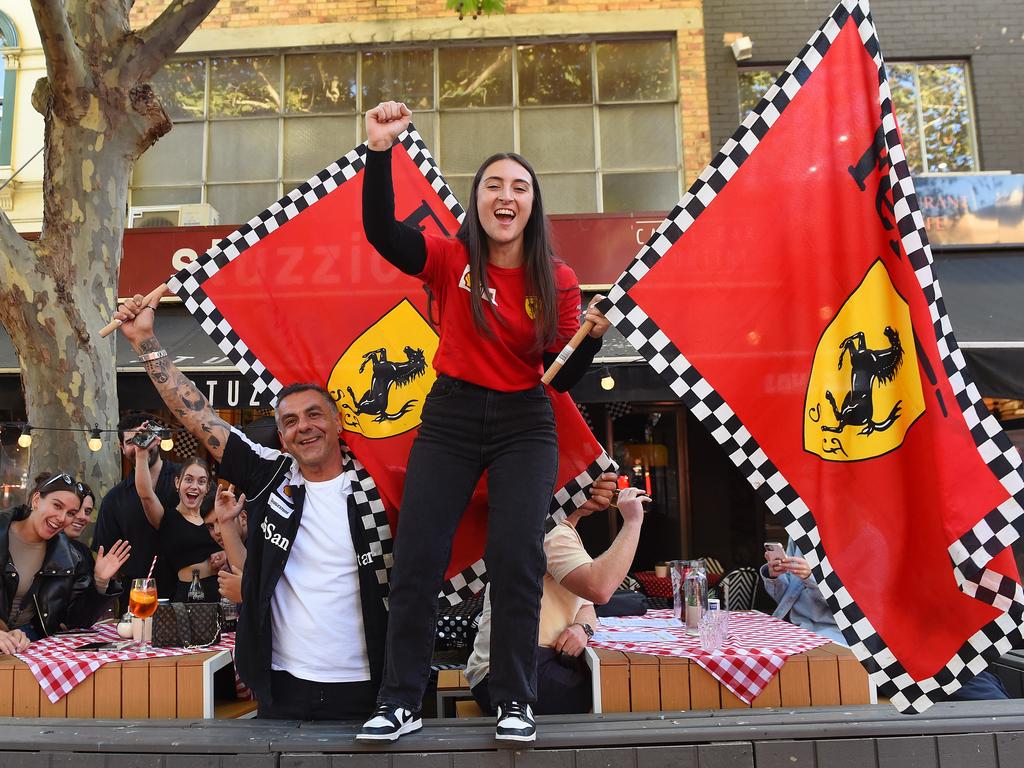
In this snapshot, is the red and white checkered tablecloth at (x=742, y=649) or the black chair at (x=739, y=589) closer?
the red and white checkered tablecloth at (x=742, y=649)

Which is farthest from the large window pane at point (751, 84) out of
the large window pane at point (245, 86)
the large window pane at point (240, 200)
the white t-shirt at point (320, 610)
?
the white t-shirt at point (320, 610)

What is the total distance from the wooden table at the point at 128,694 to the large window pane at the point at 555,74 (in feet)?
28.4

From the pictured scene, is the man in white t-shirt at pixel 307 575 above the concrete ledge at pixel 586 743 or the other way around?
above

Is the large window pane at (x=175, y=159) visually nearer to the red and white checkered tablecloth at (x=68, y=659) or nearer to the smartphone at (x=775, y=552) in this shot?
the red and white checkered tablecloth at (x=68, y=659)

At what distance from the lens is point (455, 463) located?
2904mm

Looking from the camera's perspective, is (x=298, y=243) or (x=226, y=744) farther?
(x=298, y=243)

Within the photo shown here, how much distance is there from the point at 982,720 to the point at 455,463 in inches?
82.0

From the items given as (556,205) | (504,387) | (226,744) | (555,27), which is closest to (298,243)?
(504,387)

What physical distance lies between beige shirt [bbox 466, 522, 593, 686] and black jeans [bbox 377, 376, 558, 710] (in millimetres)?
411

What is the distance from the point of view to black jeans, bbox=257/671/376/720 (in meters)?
2.99

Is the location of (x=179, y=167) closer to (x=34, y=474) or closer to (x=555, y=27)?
(x=555, y=27)

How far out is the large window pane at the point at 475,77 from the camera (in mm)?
10242

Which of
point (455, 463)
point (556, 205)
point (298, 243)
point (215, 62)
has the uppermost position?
point (215, 62)

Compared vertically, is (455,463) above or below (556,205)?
below
